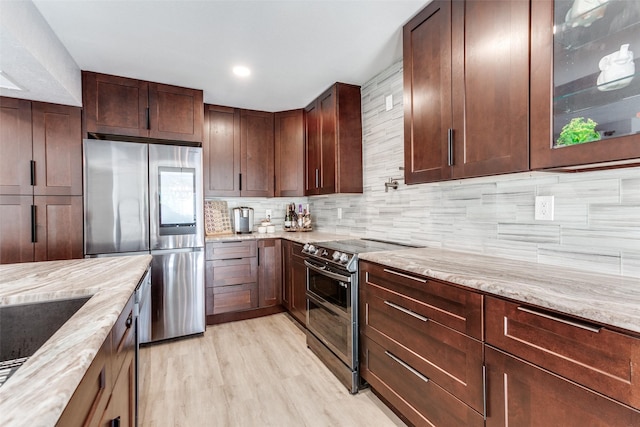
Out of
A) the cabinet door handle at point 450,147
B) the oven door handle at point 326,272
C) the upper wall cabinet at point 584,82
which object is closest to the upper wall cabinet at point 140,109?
the oven door handle at point 326,272

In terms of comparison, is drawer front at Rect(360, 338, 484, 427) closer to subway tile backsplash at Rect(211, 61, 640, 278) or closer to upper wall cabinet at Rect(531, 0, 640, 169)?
subway tile backsplash at Rect(211, 61, 640, 278)

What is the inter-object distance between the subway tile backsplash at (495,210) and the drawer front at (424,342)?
0.66 metres

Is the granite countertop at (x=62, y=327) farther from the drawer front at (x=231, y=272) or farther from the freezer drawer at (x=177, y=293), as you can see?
the drawer front at (x=231, y=272)

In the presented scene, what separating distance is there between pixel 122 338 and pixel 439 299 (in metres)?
1.32

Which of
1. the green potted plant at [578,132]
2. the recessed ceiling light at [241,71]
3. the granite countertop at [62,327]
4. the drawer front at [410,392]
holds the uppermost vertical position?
the recessed ceiling light at [241,71]

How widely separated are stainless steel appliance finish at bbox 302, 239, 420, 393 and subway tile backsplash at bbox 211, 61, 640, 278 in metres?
0.33

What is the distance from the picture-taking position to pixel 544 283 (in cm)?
115

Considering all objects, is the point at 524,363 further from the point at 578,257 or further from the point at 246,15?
the point at 246,15

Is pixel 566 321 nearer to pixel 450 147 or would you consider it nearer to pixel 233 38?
pixel 450 147

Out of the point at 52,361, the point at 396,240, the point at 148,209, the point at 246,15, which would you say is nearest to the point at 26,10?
the point at 246,15

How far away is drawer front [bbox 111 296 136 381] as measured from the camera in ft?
3.25

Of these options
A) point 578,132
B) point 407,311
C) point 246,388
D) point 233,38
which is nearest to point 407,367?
point 407,311

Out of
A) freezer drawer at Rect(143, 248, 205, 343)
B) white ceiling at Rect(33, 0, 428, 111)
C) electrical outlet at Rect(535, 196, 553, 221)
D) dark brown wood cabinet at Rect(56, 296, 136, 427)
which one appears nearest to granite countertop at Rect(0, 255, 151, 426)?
dark brown wood cabinet at Rect(56, 296, 136, 427)

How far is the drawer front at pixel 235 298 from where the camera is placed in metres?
3.15
